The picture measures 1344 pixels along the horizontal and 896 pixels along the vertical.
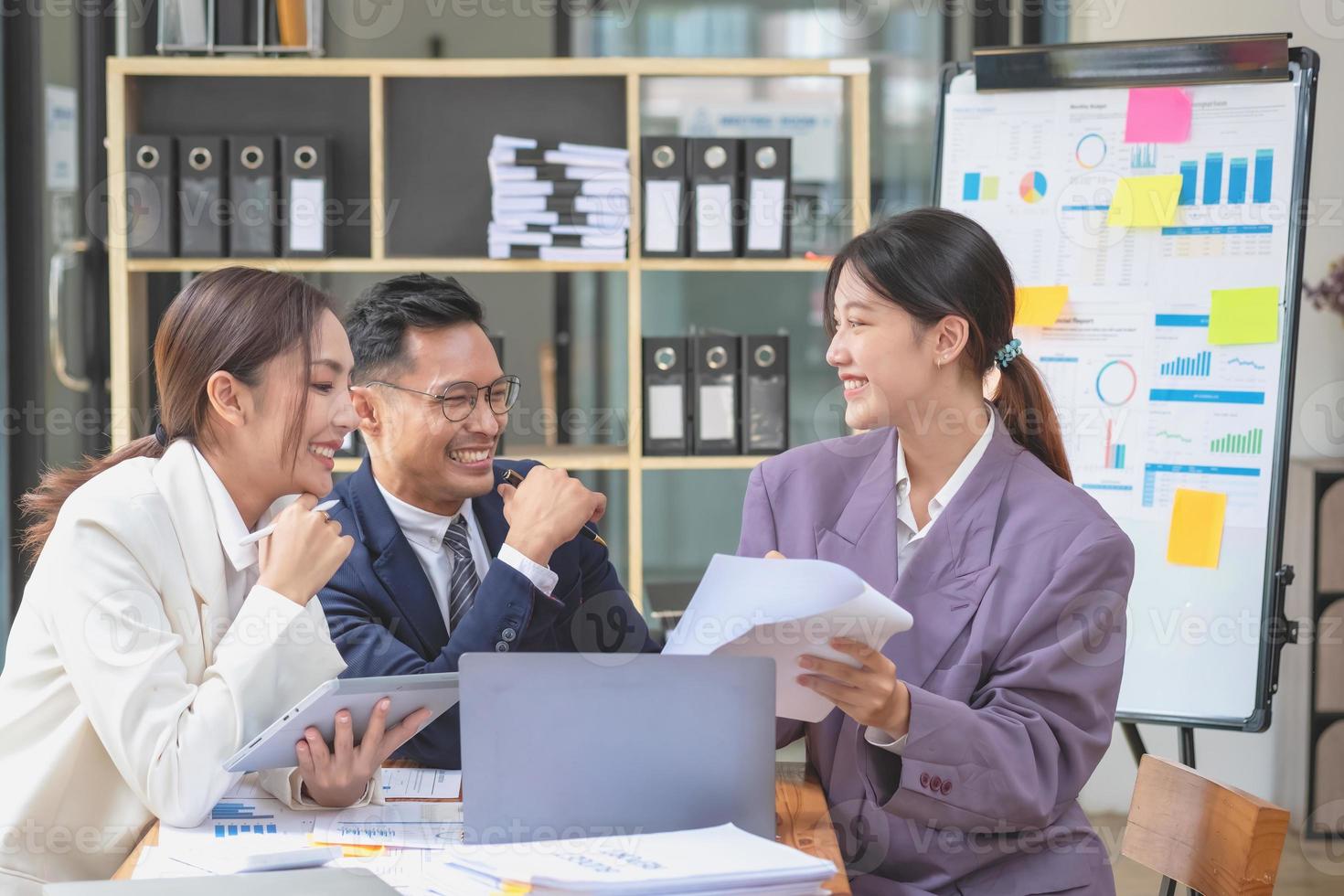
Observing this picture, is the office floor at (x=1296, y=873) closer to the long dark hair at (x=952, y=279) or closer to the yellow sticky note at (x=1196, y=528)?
the yellow sticky note at (x=1196, y=528)

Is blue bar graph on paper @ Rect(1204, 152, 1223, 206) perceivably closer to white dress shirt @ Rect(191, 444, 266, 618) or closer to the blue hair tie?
the blue hair tie

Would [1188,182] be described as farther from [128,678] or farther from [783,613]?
[128,678]

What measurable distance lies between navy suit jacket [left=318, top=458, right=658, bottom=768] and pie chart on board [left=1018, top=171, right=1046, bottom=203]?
1259mm

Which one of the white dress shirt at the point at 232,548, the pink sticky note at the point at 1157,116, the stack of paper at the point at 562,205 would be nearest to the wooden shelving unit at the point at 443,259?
the stack of paper at the point at 562,205

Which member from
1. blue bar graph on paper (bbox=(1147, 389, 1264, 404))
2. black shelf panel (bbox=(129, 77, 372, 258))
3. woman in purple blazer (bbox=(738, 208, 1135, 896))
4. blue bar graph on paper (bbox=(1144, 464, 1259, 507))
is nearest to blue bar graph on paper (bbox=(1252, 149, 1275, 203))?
blue bar graph on paper (bbox=(1147, 389, 1264, 404))

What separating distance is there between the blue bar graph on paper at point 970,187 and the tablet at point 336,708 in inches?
69.8

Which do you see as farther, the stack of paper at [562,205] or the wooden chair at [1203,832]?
the stack of paper at [562,205]

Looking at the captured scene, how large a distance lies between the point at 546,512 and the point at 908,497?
1.63ft

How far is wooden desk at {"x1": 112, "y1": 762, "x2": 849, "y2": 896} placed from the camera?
1.29 m

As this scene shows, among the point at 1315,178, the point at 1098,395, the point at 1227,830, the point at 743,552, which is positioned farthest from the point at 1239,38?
the point at 1227,830

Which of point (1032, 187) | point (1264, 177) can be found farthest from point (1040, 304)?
point (1264, 177)

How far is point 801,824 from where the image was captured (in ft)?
4.82

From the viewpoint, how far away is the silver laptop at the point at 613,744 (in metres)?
1.26

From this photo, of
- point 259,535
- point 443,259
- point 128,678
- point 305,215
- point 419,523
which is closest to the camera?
point 128,678
